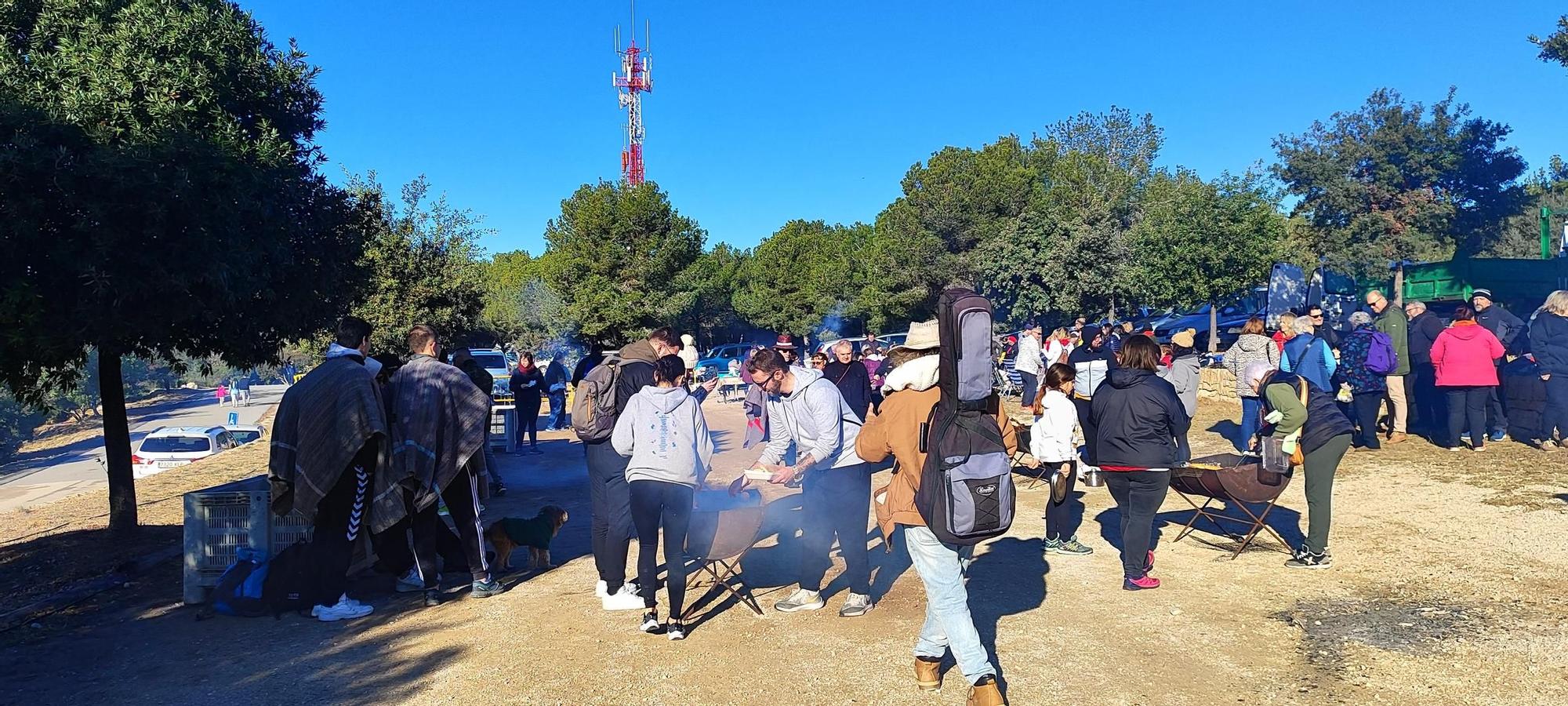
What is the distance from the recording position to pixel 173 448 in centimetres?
2317

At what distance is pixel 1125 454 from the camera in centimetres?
569

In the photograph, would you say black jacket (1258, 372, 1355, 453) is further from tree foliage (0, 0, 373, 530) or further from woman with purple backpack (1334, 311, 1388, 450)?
tree foliage (0, 0, 373, 530)

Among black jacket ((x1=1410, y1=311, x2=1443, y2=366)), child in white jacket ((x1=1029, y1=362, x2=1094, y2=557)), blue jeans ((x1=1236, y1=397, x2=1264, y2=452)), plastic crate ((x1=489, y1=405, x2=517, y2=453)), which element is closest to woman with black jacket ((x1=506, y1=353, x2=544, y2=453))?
plastic crate ((x1=489, y1=405, x2=517, y2=453))

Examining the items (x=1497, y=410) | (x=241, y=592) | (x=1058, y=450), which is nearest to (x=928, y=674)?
(x=1058, y=450)

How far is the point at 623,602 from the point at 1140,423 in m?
3.30

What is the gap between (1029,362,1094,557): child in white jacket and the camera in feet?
22.1

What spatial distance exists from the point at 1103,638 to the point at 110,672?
5272mm

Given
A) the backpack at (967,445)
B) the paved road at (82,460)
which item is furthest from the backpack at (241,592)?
the paved road at (82,460)

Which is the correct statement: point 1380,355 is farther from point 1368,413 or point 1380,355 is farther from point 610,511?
point 610,511

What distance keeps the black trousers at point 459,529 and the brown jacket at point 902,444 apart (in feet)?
9.97

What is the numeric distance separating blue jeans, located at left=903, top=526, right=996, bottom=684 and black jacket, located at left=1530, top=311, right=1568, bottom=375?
29.2 ft

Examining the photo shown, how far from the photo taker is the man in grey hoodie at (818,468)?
5281 millimetres

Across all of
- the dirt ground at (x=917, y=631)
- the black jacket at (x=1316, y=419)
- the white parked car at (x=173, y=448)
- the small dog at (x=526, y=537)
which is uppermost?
the black jacket at (x=1316, y=419)

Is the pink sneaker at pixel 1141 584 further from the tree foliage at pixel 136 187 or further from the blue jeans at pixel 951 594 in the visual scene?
the tree foliage at pixel 136 187
